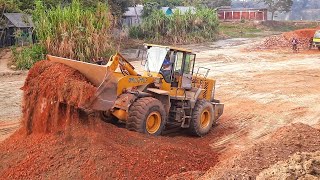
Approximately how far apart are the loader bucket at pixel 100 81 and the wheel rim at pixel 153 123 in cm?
123

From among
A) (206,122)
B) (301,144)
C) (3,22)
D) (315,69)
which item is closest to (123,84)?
(206,122)

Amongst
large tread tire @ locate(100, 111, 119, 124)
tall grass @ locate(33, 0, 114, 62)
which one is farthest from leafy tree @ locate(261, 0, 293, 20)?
large tread tire @ locate(100, 111, 119, 124)

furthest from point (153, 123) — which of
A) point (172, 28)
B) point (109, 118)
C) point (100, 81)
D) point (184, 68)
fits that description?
point (172, 28)

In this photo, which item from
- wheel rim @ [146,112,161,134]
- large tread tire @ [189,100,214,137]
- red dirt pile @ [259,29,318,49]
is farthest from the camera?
red dirt pile @ [259,29,318,49]

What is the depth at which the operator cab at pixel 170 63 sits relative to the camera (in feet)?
34.2

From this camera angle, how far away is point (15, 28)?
27.6 meters

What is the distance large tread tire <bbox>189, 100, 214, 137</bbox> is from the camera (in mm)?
10906

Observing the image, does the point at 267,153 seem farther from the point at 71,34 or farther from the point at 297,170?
the point at 71,34

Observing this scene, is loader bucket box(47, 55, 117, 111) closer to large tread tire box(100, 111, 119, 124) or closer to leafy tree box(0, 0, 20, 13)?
large tread tire box(100, 111, 119, 124)

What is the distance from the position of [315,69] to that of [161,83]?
16644 millimetres

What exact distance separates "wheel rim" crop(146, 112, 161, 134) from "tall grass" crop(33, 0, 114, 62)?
38.3 feet

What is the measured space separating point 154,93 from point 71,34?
1165cm

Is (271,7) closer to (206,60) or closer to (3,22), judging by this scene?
(206,60)

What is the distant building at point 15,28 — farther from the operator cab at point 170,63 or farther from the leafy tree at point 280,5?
the leafy tree at point 280,5
